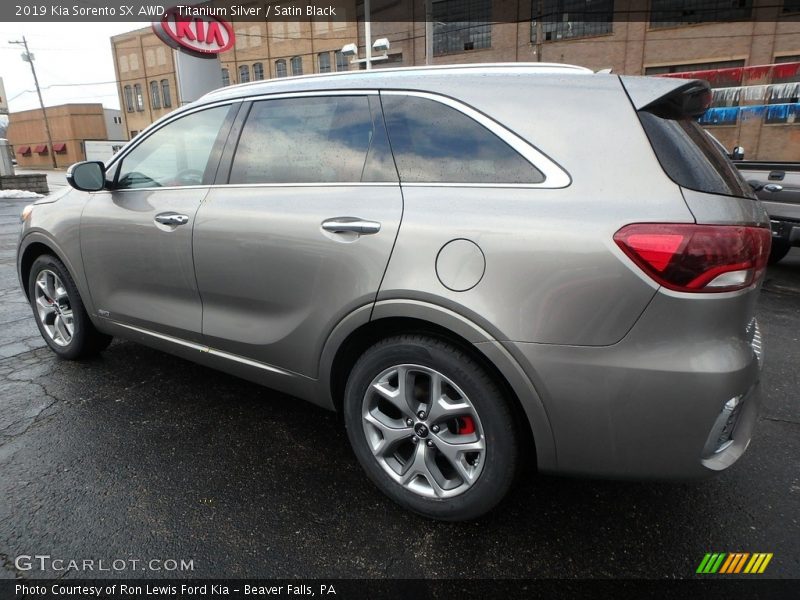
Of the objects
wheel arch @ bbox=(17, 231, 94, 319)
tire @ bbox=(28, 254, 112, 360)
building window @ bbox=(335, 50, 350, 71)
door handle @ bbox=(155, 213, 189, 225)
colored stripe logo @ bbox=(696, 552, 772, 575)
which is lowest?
colored stripe logo @ bbox=(696, 552, 772, 575)

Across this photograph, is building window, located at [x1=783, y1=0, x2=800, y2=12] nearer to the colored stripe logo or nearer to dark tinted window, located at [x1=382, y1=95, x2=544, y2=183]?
dark tinted window, located at [x1=382, y1=95, x2=544, y2=183]

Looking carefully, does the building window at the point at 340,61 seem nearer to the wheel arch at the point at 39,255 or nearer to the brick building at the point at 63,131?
the brick building at the point at 63,131

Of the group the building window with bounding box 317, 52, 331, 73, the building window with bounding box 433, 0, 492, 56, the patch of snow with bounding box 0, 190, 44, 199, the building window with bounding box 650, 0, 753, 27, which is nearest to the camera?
the patch of snow with bounding box 0, 190, 44, 199

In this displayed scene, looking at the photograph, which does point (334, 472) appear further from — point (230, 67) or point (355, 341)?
point (230, 67)

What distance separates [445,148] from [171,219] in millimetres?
1569

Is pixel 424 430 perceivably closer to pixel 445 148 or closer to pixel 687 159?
pixel 445 148

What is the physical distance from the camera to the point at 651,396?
1.68 metres

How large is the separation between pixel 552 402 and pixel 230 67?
177 feet

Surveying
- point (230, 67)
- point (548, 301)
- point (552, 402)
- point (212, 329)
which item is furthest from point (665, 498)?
point (230, 67)

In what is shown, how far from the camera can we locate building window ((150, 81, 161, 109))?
5556 cm

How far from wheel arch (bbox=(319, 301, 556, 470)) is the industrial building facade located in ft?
86.4

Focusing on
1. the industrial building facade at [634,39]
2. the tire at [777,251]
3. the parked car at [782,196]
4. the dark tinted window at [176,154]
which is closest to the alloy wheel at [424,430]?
the dark tinted window at [176,154]

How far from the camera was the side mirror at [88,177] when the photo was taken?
316 cm
